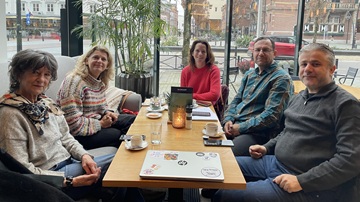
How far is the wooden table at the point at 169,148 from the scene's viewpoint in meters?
1.31

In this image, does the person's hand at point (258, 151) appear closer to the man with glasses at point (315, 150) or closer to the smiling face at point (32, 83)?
the man with glasses at point (315, 150)

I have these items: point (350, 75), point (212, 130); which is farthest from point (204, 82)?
point (350, 75)

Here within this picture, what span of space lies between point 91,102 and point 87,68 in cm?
28

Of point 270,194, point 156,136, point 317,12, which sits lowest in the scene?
point 270,194

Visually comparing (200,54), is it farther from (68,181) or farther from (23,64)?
(68,181)

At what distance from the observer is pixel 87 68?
2.57 metres

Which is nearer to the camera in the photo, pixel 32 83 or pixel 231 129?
pixel 32 83

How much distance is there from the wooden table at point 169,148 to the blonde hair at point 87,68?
2.42ft

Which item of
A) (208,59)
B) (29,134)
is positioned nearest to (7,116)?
(29,134)

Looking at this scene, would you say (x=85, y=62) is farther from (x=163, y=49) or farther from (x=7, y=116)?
(x=163, y=49)

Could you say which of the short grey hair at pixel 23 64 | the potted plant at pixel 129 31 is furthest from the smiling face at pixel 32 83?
the potted plant at pixel 129 31

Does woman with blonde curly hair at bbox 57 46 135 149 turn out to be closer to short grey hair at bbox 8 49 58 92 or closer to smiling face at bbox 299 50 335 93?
short grey hair at bbox 8 49 58 92

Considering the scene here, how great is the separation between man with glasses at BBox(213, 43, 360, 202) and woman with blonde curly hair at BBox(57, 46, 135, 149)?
1167 mm

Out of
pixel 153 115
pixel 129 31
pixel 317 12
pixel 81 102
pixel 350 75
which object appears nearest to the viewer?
pixel 153 115
